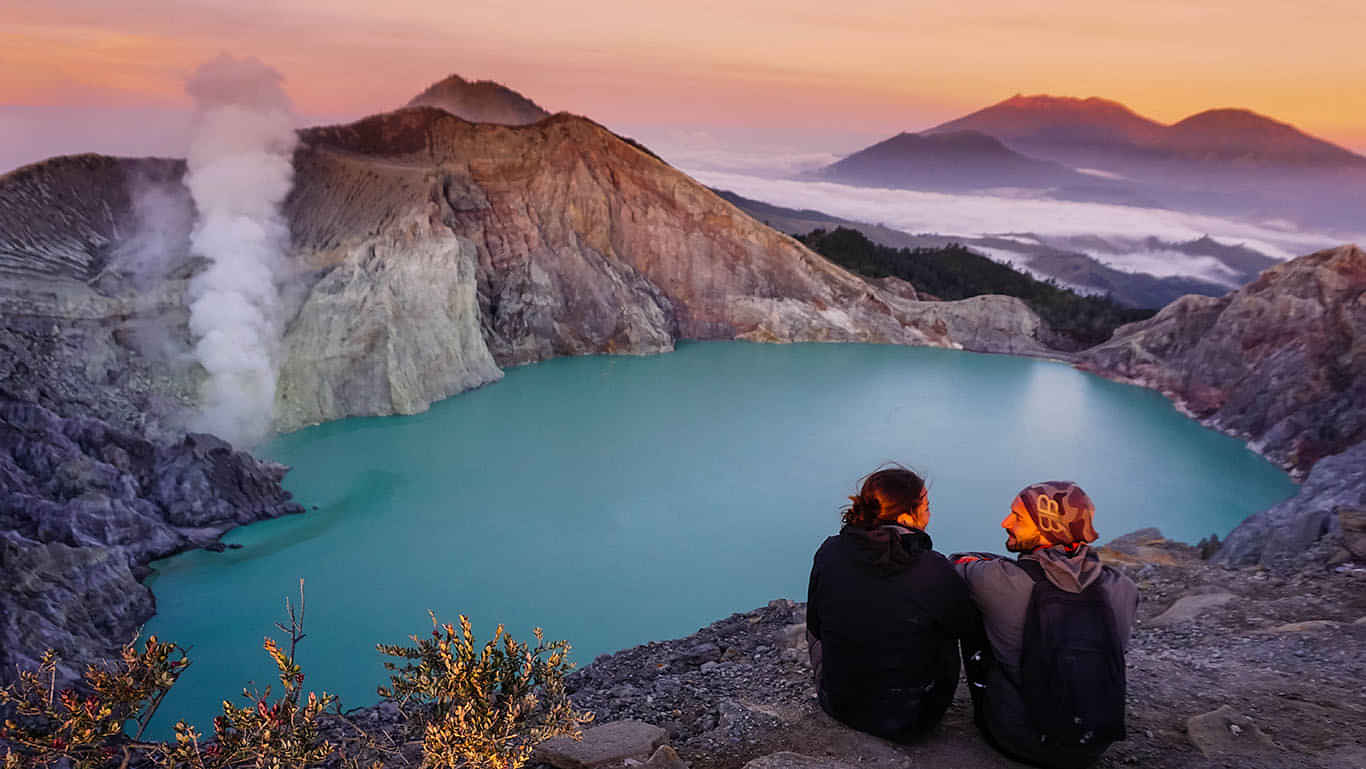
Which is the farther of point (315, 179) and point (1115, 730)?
point (315, 179)

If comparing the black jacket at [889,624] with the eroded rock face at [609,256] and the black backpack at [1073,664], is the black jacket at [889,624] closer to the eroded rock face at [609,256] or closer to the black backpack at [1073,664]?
the black backpack at [1073,664]

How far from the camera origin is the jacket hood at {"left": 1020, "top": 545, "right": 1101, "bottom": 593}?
10.5 ft

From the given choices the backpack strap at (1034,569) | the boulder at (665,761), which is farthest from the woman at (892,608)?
the boulder at (665,761)

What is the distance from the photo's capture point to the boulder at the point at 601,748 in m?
4.35

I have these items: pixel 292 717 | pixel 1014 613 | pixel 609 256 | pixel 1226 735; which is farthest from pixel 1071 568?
pixel 609 256

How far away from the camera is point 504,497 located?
1562 centimetres

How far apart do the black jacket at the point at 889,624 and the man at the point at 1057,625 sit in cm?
16

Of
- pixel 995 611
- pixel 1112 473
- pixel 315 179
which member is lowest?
pixel 1112 473

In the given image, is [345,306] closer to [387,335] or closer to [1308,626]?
[387,335]

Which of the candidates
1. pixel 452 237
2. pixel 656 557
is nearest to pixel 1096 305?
pixel 452 237

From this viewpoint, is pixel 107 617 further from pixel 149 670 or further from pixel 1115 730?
pixel 1115 730

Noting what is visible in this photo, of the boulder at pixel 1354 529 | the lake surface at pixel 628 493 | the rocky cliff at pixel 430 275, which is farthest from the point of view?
the rocky cliff at pixel 430 275

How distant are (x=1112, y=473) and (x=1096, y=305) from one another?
23.6m

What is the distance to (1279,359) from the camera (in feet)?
75.1
